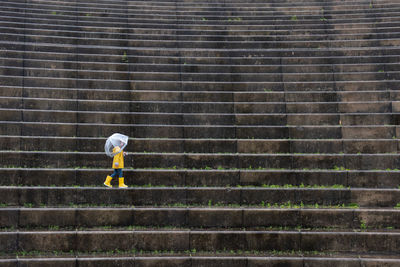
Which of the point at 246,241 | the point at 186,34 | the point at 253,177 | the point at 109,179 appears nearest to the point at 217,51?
the point at 186,34

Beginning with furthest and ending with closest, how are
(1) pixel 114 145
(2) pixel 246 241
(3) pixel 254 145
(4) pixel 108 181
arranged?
(3) pixel 254 145
(4) pixel 108 181
(1) pixel 114 145
(2) pixel 246 241

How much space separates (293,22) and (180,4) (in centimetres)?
403

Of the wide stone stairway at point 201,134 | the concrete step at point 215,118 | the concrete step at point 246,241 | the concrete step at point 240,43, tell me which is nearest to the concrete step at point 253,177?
the wide stone stairway at point 201,134

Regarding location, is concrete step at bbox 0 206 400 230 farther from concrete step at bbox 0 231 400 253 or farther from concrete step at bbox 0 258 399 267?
concrete step at bbox 0 258 399 267

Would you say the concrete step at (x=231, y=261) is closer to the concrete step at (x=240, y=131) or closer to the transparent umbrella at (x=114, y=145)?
the transparent umbrella at (x=114, y=145)

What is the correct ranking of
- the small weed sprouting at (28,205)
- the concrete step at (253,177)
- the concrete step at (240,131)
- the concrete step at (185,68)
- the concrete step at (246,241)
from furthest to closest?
the concrete step at (185,68) < the concrete step at (240,131) < the concrete step at (253,177) < the small weed sprouting at (28,205) < the concrete step at (246,241)

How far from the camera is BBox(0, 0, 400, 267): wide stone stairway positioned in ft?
22.6

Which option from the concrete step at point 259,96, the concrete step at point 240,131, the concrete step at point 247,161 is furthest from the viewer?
the concrete step at point 259,96

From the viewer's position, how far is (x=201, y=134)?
909cm

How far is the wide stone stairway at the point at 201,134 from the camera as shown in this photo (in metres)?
6.89

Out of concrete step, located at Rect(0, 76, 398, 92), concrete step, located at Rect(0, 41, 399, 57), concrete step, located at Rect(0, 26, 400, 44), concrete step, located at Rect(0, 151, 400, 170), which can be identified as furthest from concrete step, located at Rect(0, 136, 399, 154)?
concrete step, located at Rect(0, 26, 400, 44)

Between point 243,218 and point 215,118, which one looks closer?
point 243,218

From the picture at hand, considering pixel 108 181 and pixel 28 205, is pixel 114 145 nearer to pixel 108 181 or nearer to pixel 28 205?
pixel 108 181

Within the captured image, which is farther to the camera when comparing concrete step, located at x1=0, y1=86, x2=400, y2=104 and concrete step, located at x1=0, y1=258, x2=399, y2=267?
concrete step, located at x1=0, y1=86, x2=400, y2=104
